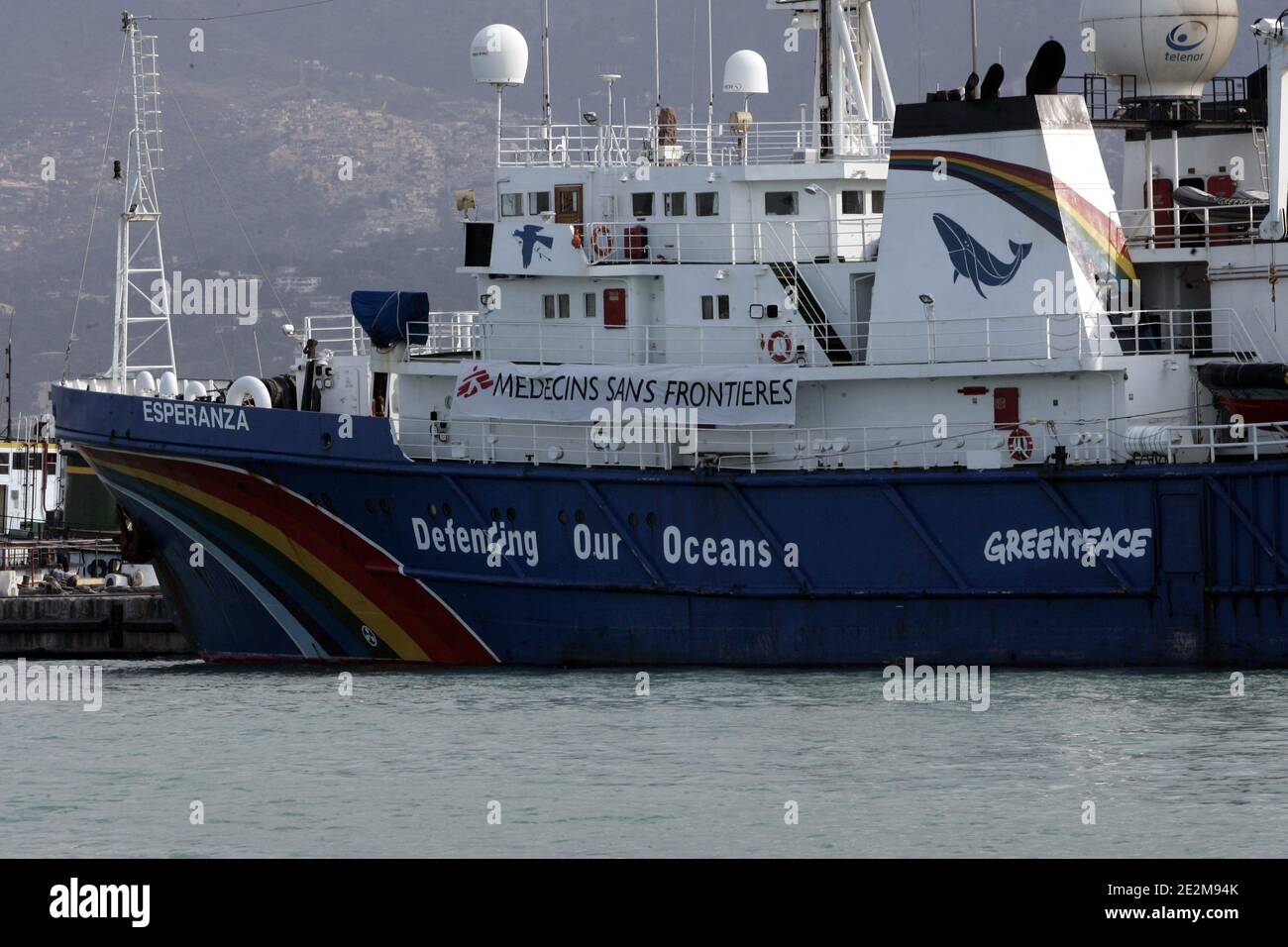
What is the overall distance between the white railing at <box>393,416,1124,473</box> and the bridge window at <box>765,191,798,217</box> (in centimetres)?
305

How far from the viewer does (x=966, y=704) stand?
2377cm

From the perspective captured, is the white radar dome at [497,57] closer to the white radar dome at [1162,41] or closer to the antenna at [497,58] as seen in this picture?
the antenna at [497,58]

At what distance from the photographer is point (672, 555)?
86.2 ft

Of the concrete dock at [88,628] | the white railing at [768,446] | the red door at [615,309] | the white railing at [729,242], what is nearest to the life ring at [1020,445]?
the white railing at [768,446]

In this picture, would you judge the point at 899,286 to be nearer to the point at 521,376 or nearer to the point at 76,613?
the point at 521,376

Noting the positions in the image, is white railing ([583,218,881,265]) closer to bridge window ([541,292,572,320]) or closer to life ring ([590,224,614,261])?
life ring ([590,224,614,261])

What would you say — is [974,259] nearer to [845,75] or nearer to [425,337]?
[845,75]

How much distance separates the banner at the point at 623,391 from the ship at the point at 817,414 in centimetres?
4

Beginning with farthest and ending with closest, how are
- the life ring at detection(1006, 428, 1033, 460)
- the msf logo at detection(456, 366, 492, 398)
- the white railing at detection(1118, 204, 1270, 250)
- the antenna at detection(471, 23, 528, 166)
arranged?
1. the antenna at detection(471, 23, 528, 166)
2. the msf logo at detection(456, 366, 492, 398)
3. the white railing at detection(1118, 204, 1270, 250)
4. the life ring at detection(1006, 428, 1033, 460)

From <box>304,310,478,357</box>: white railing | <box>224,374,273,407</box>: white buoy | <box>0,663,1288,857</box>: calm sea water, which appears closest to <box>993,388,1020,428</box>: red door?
<box>0,663,1288,857</box>: calm sea water

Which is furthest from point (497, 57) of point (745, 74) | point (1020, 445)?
point (1020, 445)

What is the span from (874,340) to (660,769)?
755 centimetres

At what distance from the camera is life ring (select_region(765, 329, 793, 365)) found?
2684cm

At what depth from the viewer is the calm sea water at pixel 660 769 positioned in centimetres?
1888
